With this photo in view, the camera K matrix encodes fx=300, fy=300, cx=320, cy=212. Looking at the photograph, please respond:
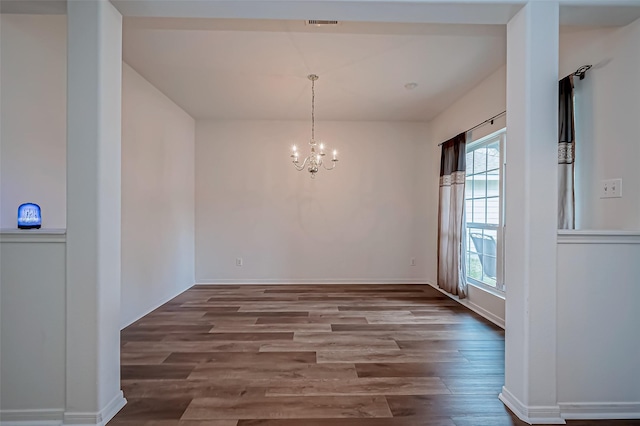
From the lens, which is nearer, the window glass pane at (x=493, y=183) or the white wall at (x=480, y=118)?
the white wall at (x=480, y=118)

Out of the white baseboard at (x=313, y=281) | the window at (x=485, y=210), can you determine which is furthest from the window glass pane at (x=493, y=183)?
the white baseboard at (x=313, y=281)

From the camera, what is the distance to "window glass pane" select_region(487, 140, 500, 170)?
3.48 meters

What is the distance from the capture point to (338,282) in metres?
5.04

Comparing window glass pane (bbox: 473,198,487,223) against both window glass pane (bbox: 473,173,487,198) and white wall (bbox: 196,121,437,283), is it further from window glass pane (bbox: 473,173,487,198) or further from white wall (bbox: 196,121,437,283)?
white wall (bbox: 196,121,437,283)

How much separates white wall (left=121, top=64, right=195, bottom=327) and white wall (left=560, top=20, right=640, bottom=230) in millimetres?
4096

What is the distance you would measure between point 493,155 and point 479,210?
0.73 metres

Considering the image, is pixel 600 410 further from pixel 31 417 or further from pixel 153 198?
pixel 153 198

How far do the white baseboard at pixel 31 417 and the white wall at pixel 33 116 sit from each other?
128 cm

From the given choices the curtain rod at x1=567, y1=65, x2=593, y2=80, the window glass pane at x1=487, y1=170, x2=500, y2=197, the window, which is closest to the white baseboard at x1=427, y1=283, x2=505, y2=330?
the window

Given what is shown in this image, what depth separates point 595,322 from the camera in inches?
70.1

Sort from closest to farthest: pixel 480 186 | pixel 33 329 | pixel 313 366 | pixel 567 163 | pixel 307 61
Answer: pixel 33 329
pixel 567 163
pixel 313 366
pixel 307 61
pixel 480 186

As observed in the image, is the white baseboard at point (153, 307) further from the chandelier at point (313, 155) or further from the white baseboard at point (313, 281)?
the chandelier at point (313, 155)

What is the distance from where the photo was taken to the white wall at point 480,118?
322cm

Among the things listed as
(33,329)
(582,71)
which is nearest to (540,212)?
(582,71)
